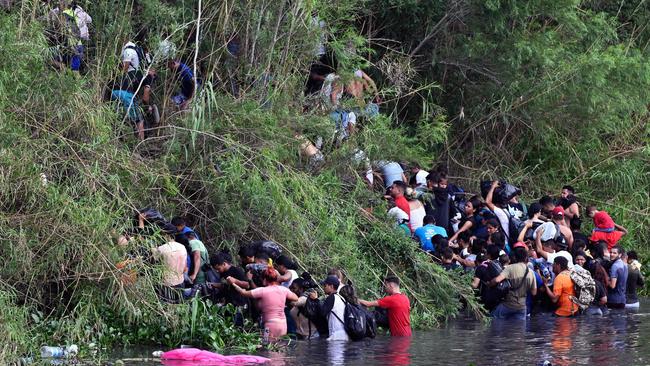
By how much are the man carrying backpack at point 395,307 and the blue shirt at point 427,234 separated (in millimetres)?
2429

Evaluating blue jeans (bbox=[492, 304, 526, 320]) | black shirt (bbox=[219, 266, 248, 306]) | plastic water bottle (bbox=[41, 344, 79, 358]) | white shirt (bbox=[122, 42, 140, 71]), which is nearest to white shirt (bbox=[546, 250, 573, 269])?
blue jeans (bbox=[492, 304, 526, 320])

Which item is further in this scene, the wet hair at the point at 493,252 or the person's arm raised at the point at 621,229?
the person's arm raised at the point at 621,229

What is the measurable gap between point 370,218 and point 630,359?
496cm

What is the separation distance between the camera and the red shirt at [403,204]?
21062 millimetres

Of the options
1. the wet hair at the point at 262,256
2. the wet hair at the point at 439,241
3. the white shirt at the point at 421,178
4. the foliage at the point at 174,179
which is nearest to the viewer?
the foliage at the point at 174,179

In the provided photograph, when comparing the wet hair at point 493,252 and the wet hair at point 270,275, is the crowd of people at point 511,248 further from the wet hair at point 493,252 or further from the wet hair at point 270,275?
the wet hair at point 270,275

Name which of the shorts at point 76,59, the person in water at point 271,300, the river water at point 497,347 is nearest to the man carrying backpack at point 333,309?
the river water at point 497,347

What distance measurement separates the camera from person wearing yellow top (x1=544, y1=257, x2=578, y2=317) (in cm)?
2100

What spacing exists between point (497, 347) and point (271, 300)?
9.41 feet

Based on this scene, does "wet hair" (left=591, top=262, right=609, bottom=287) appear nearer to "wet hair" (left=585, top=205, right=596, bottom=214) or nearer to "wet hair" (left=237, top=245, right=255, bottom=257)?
"wet hair" (left=585, top=205, right=596, bottom=214)

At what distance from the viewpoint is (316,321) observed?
57.9 ft

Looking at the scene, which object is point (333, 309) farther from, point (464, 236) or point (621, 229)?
point (621, 229)

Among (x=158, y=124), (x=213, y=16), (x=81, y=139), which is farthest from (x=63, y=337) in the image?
(x=213, y=16)

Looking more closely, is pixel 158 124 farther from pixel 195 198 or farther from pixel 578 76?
pixel 578 76
